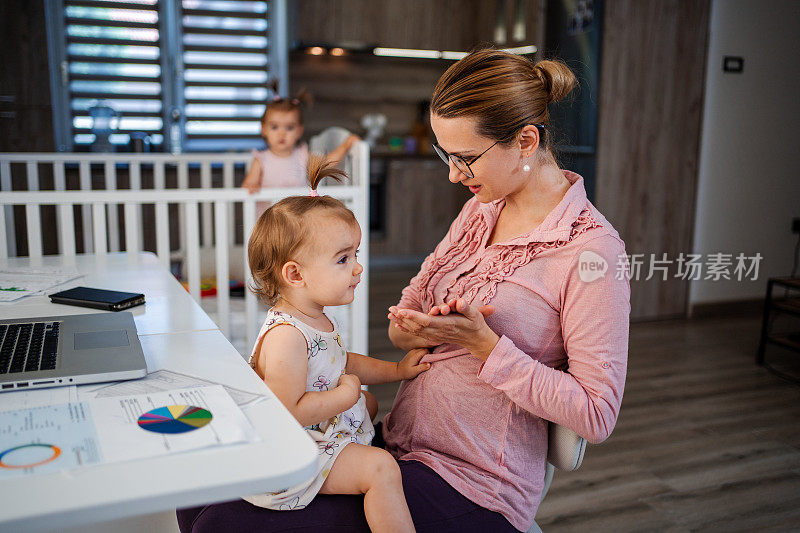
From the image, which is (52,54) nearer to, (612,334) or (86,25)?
(86,25)

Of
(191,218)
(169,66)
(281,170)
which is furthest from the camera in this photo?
(169,66)

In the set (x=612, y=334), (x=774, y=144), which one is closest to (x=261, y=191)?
(x=612, y=334)

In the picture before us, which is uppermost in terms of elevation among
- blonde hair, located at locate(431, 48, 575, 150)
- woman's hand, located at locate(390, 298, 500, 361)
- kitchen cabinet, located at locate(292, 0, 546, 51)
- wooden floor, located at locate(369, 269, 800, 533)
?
kitchen cabinet, located at locate(292, 0, 546, 51)

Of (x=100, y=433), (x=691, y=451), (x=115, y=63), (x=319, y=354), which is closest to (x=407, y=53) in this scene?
(x=115, y=63)

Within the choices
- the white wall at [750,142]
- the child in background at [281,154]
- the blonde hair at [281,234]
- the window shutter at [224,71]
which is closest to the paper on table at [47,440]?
the blonde hair at [281,234]

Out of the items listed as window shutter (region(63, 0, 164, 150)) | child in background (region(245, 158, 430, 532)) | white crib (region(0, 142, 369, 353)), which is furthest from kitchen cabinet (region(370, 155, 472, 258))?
child in background (region(245, 158, 430, 532))

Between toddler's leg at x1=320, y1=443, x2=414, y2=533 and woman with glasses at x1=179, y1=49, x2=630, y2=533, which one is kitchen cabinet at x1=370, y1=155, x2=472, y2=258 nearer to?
woman with glasses at x1=179, y1=49, x2=630, y2=533

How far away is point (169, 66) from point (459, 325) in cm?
430

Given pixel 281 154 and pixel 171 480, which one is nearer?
pixel 171 480

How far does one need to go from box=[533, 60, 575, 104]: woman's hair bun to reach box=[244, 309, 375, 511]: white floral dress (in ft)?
1.87

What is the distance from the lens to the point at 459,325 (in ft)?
3.53

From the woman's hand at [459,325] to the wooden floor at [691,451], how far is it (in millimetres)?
1126

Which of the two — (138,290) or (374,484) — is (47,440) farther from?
(138,290)

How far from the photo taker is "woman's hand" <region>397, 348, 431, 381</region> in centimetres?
128
